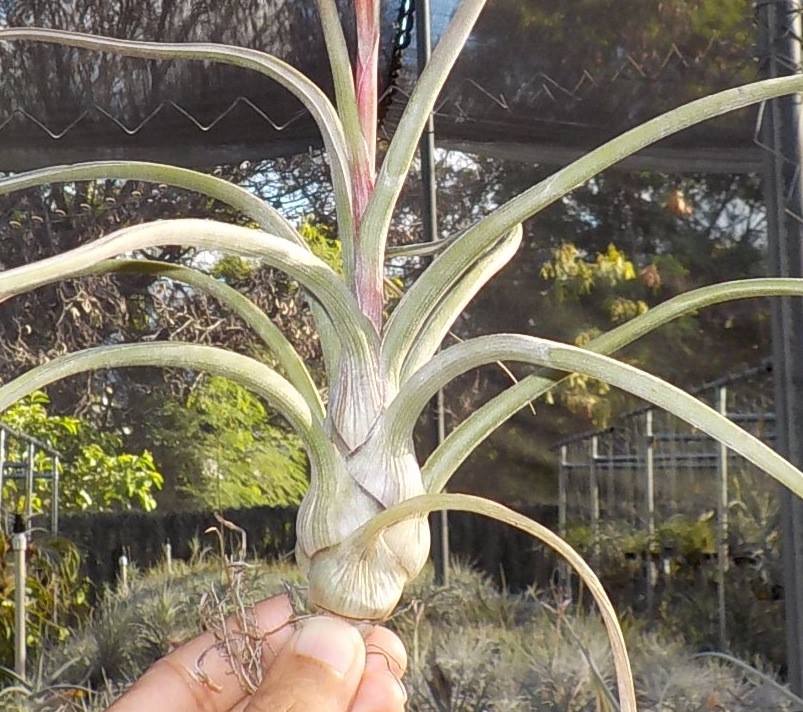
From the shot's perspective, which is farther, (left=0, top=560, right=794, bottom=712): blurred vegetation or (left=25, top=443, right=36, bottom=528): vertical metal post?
(left=25, top=443, right=36, bottom=528): vertical metal post

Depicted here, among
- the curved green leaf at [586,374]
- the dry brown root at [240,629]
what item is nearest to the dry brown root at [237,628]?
A: the dry brown root at [240,629]

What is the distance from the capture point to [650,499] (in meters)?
1.42

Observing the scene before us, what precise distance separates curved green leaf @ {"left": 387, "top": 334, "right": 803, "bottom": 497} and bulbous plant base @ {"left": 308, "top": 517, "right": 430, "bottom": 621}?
0.04 meters

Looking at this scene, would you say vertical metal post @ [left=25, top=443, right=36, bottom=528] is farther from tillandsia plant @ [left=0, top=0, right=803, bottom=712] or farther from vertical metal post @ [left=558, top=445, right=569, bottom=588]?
tillandsia plant @ [left=0, top=0, right=803, bottom=712]

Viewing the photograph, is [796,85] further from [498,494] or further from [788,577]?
[498,494]

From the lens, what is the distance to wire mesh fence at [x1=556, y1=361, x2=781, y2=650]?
1.31 meters

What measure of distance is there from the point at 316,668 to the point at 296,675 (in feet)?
0.04

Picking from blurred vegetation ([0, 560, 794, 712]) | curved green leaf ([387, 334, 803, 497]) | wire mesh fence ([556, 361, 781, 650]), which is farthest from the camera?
wire mesh fence ([556, 361, 781, 650])

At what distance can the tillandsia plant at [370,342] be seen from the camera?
29 cm

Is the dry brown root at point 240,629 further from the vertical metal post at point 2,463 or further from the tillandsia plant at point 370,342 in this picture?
the vertical metal post at point 2,463

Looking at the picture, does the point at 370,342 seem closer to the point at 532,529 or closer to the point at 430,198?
the point at 532,529

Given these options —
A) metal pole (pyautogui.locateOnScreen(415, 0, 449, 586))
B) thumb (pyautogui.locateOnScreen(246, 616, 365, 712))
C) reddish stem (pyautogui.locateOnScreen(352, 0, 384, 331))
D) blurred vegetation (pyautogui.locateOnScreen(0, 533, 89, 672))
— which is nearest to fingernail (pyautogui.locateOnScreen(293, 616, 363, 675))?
thumb (pyautogui.locateOnScreen(246, 616, 365, 712))

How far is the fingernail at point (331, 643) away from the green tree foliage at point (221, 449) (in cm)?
123

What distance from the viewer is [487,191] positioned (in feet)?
4.87
